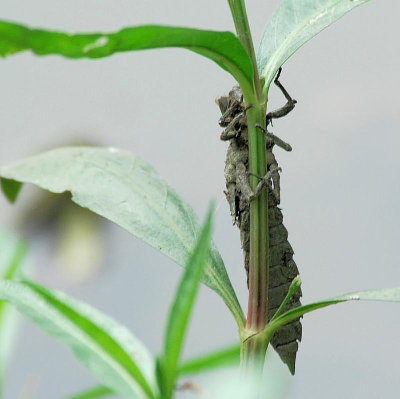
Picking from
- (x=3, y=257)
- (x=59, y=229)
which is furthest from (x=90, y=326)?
(x=59, y=229)

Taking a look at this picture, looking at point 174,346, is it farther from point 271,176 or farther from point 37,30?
point 271,176

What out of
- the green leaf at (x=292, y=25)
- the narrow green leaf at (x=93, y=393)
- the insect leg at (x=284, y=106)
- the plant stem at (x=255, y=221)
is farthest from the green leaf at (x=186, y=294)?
the insect leg at (x=284, y=106)

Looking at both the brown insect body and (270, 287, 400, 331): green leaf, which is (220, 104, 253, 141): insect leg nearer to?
the brown insect body

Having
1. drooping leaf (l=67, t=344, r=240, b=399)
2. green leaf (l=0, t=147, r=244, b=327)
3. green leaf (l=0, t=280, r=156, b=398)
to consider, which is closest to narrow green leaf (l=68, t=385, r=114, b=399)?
drooping leaf (l=67, t=344, r=240, b=399)

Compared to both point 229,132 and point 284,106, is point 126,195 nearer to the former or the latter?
point 229,132

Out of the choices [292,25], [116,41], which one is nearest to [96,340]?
[116,41]
